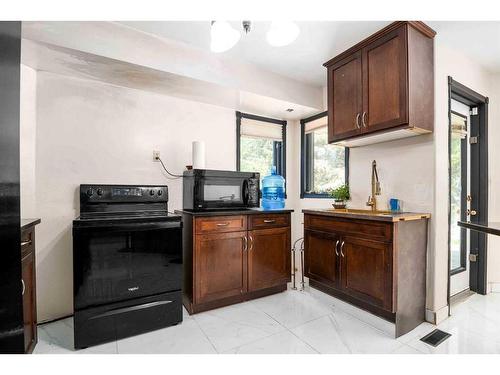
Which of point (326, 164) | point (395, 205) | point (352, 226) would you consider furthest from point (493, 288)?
point (326, 164)

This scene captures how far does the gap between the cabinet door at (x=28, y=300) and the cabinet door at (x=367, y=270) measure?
232 centimetres

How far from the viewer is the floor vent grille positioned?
1820 mm

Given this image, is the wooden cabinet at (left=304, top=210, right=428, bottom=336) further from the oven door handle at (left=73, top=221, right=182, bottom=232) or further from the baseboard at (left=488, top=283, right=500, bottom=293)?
the oven door handle at (left=73, top=221, right=182, bottom=232)

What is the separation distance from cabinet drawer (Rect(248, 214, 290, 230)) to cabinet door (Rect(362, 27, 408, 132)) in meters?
1.19

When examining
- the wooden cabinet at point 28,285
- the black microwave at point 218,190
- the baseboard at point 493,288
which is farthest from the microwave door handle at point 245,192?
the baseboard at point 493,288

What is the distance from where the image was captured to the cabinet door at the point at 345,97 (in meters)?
2.27

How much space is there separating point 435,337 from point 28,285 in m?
2.87

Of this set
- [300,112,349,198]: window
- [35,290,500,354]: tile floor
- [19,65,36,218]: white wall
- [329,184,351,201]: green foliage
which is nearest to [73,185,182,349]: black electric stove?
[35,290,500,354]: tile floor

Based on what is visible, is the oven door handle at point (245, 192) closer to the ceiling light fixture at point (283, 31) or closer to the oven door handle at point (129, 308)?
the oven door handle at point (129, 308)

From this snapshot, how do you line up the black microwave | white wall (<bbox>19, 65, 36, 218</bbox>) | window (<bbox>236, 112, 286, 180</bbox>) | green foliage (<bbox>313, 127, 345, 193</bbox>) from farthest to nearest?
1. window (<bbox>236, 112, 286, 180</bbox>)
2. green foliage (<bbox>313, 127, 345, 193</bbox>)
3. the black microwave
4. white wall (<bbox>19, 65, 36, 218</bbox>)

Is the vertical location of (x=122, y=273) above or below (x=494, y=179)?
below

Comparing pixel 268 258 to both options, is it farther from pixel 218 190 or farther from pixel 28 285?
pixel 28 285

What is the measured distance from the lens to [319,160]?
3.44 m

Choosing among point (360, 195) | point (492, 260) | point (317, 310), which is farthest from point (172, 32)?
point (492, 260)
